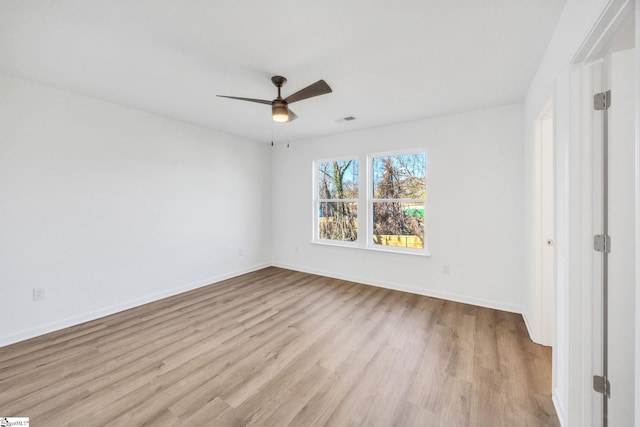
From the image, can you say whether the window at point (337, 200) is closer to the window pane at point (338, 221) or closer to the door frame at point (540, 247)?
the window pane at point (338, 221)

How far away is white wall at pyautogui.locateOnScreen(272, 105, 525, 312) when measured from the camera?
3025 mm

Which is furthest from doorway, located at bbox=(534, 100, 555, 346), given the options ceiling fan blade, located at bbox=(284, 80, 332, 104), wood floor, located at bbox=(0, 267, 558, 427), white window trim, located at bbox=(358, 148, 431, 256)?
ceiling fan blade, located at bbox=(284, 80, 332, 104)

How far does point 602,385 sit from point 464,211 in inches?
90.3

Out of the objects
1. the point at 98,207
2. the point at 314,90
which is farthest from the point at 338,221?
the point at 98,207

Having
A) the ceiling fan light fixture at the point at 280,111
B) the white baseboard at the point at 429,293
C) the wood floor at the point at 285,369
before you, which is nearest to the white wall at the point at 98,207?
the wood floor at the point at 285,369

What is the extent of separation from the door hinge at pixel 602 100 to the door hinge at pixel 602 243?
65 cm

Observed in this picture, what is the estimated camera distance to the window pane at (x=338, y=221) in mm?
4418

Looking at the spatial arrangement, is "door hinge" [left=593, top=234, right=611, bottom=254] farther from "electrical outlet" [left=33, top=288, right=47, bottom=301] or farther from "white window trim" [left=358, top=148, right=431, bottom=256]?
"electrical outlet" [left=33, top=288, right=47, bottom=301]

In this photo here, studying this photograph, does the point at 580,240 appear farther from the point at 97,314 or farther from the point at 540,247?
the point at 97,314

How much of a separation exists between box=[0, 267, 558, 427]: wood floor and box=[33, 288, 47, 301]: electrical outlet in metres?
0.39

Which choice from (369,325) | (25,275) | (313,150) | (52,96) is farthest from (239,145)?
(369,325)

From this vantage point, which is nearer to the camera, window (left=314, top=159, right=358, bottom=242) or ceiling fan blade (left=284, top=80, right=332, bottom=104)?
ceiling fan blade (left=284, top=80, right=332, bottom=104)

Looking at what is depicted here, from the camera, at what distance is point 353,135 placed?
13.8 ft

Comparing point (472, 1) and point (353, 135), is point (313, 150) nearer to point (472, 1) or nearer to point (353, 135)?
point (353, 135)
